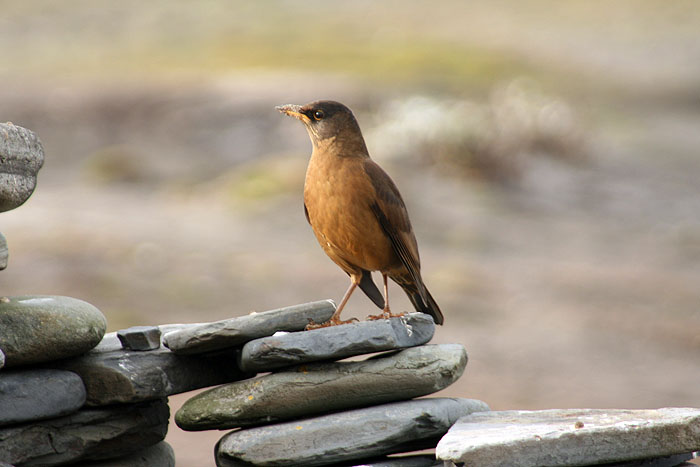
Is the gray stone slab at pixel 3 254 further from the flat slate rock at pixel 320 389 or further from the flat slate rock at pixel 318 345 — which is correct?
the flat slate rock at pixel 318 345

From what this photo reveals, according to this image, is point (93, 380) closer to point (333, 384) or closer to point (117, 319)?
point (333, 384)

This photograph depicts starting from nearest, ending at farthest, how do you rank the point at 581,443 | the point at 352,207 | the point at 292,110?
the point at 581,443 < the point at 352,207 < the point at 292,110

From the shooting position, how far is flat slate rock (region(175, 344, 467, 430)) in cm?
540

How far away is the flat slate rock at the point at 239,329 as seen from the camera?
540 centimetres

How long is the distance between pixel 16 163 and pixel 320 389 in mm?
2204


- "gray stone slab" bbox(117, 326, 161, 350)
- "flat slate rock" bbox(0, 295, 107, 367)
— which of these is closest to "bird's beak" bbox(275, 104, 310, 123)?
"gray stone slab" bbox(117, 326, 161, 350)

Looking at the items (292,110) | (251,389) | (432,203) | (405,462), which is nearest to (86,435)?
(251,389)

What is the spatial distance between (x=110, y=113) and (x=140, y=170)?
3655 mm

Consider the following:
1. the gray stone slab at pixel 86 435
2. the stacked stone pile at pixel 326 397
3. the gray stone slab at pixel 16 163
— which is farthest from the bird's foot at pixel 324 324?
the gray stone slab at pixel 16 163

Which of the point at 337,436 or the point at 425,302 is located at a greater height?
the point at 425,302

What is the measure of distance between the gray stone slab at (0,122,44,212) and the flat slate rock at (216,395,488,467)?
1.91 m

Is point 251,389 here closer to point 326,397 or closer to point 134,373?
point 326,397

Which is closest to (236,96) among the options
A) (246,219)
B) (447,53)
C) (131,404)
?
(246,219)

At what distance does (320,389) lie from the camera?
17.8 ft
